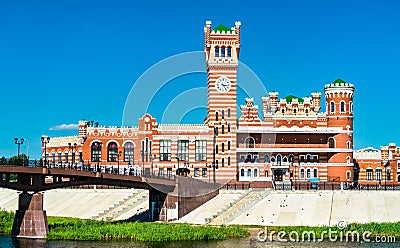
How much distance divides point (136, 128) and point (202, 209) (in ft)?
96.7

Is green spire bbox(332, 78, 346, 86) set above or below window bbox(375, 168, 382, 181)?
above

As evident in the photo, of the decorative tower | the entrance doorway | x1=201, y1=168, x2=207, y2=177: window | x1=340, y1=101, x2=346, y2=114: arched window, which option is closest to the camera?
x1=201, y1=168, x2=207, y2=177: window

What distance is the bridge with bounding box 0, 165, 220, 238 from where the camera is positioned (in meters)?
55.6

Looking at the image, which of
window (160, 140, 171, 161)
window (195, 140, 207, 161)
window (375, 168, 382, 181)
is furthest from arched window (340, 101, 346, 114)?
window (160, 140, 171, 161)

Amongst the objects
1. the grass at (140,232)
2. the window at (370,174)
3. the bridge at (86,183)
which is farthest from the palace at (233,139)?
the grass at (140,232)

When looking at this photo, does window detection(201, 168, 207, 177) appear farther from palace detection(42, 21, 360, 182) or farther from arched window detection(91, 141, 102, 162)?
arched window detection(91, 141, 102, 162)

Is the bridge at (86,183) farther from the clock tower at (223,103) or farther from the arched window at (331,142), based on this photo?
the arched window at (331,142)

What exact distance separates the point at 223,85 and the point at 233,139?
8.10 m

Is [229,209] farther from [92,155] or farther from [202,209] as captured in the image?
[92,155]

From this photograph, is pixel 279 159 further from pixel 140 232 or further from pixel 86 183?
pixel 86 183

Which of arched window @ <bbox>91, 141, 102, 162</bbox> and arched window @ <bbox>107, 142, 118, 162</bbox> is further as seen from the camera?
arched window @ <bbox>107, 142, 118, 162</bbox>

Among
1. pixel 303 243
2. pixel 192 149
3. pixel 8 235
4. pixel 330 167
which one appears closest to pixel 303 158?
pixel 330 167

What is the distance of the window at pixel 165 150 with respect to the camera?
3912 inches

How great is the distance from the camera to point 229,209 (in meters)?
74.9
